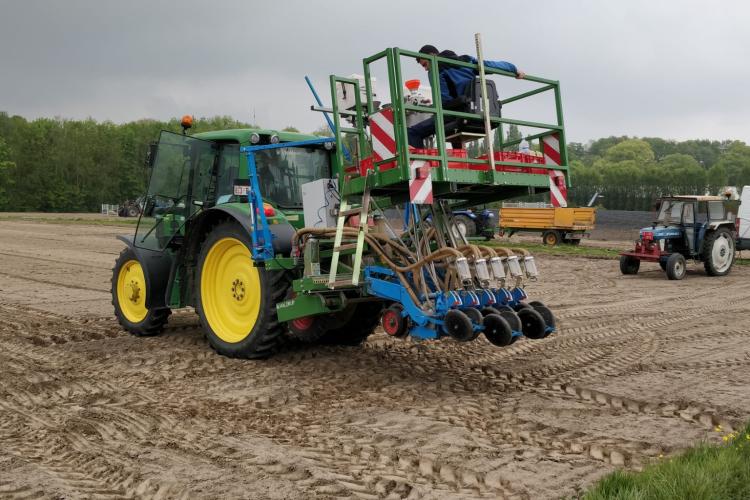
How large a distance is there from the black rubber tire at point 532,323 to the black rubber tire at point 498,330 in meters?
0.47

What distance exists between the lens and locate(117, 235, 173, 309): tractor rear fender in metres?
7.03

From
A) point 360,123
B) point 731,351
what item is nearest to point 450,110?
point 360,123

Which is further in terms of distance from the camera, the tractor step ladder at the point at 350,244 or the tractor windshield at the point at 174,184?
the tractor windshield at the point at 174,184

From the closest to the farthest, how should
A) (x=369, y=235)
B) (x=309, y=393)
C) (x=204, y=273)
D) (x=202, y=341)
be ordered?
(x=309, y=393)
(x=369, y=235)
(x=204, y=273)
(x=202, y=341)

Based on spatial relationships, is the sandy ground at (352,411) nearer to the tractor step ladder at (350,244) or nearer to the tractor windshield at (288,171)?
the tractor step ladder at (350,244)

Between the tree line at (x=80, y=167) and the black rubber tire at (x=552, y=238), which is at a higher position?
the tree line at (x=80, y=167)

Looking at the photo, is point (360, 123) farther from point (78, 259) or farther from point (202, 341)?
point (78, 259)

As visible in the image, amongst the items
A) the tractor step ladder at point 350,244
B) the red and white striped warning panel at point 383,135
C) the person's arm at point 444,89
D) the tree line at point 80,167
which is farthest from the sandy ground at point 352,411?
the tree line at point 80,167

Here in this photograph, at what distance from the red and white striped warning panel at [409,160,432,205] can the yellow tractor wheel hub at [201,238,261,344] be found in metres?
1.88

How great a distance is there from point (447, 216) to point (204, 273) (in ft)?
7.97

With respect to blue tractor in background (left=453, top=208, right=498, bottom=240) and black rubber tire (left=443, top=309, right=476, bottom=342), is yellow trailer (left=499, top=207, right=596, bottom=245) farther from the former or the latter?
black rubber tire (left=443, top=309, right=476, bottom=342)

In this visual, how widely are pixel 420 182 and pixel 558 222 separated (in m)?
19.5

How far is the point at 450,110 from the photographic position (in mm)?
5508

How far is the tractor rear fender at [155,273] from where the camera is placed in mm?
7031
